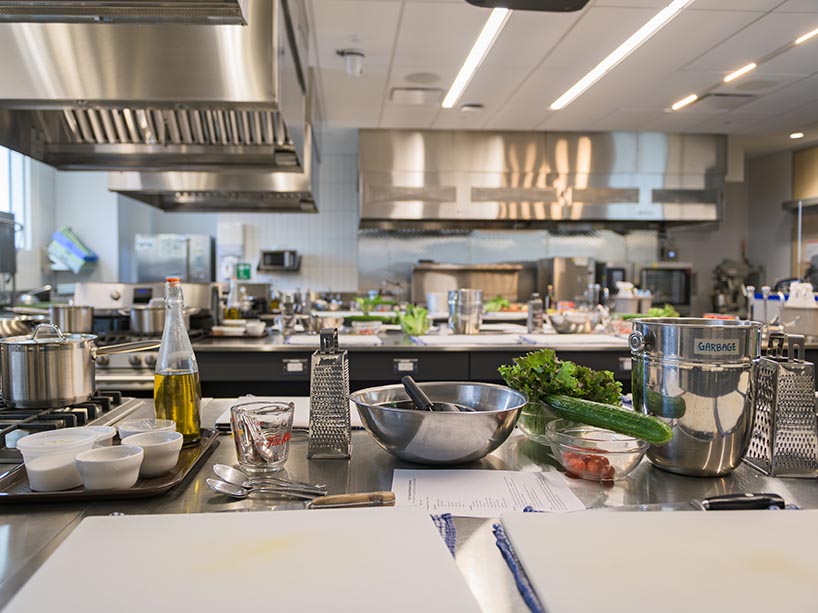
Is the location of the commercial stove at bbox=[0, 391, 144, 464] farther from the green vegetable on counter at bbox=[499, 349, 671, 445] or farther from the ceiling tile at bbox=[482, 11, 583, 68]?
the ceiling tile at bbox=[482, 11, 583, 68]

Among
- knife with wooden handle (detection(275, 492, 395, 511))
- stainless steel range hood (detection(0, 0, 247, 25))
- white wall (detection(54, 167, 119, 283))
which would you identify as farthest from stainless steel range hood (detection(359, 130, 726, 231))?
knife with wooden handle (detection(275, 492, 395, 511))

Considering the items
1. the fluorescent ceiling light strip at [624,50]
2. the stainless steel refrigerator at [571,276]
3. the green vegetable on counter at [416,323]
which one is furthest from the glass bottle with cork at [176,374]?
the stainless steel refrigerator at [571,276]

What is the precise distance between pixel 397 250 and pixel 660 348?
6.54 metres

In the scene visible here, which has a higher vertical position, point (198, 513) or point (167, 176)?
point (167, 176)

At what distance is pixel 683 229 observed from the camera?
26.2 feet

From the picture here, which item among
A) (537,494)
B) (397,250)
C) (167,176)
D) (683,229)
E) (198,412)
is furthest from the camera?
(683,229)

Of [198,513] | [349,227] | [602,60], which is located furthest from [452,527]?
[349,227]

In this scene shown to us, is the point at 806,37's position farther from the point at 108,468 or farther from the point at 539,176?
the point at 108,468

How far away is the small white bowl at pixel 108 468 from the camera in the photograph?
840 mm

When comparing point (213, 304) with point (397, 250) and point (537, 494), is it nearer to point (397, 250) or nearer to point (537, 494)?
point (537, 494)

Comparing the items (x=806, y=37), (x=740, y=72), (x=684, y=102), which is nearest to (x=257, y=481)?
(x=806, y=37)

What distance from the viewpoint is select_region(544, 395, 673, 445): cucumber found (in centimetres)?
92

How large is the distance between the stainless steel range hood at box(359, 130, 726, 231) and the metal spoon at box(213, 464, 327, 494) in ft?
19.2

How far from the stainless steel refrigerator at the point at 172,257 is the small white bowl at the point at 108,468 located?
7.15 meters
